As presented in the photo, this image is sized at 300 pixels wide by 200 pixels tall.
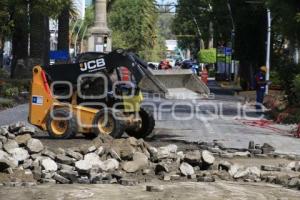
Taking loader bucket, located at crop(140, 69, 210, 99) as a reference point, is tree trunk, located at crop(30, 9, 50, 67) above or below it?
above

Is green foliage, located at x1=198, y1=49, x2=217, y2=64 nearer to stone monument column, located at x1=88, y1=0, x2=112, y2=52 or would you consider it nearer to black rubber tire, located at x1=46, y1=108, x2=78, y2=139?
stone monument column, located at x1=88, y1=0, x2=112, y2=52

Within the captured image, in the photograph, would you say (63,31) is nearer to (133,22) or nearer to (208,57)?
(208,57)

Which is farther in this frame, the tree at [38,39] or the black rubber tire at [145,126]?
the tree at [38,39]

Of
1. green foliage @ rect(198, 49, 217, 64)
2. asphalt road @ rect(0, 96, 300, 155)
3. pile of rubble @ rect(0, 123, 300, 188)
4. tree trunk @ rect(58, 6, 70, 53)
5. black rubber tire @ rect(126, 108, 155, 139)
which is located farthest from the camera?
green foliage @ rect(198, 49, 217, 64)

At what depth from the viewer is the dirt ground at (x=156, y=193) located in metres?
9.73

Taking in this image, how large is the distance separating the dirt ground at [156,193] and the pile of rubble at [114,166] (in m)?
0.47

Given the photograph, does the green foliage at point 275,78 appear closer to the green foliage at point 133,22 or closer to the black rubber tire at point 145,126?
the black rubber tire at point 145,126

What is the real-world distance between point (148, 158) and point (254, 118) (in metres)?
12.3

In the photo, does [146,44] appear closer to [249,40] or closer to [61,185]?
[249,40]

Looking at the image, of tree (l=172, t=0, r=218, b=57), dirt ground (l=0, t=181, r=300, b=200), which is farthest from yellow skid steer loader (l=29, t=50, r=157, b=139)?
tree (l=172, t=0, r=218, b=57)

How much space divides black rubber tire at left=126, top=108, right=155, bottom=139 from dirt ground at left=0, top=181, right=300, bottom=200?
6.19 meters

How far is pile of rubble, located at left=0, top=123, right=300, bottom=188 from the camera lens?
1124 centimetres

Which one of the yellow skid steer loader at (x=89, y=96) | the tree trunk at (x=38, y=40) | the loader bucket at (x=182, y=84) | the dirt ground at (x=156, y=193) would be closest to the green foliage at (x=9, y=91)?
the tree trunk at (x=38, y=40)

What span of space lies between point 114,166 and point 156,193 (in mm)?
2077
